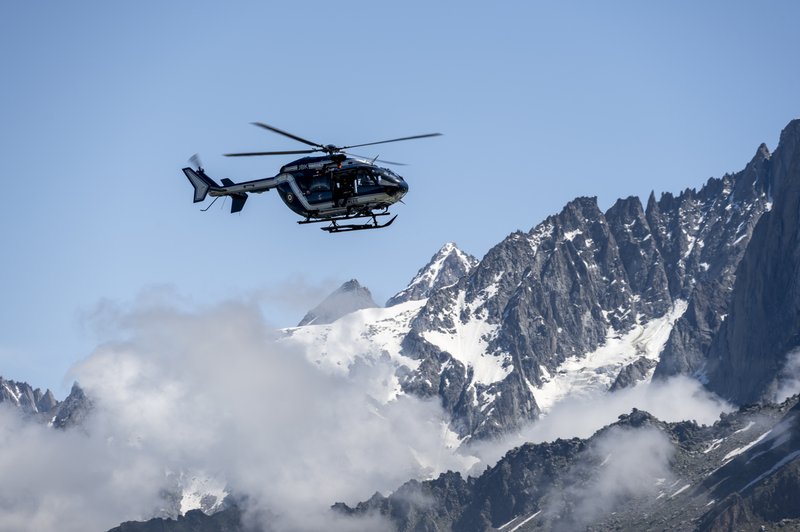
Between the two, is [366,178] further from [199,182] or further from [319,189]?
[199,182]

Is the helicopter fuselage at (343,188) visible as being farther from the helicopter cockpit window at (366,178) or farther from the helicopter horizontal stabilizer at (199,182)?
the helicopter horizontal stabilizer at (199,182)

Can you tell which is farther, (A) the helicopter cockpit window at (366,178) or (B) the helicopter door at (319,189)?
(B) the helicopter door at (319,189)

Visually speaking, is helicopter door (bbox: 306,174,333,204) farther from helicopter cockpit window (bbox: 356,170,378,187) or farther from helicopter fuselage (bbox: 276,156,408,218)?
helicopter cockpit window (bbox: 356,170,378,187)

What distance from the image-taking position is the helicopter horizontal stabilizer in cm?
17925

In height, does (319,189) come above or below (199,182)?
below

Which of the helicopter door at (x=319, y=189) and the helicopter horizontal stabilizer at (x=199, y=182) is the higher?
the helicopter horizontal stabilizer at (x=199, y=182)

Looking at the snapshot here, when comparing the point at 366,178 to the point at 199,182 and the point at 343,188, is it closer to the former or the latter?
the point at 343,188

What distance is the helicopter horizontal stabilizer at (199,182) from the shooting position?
179250 mm

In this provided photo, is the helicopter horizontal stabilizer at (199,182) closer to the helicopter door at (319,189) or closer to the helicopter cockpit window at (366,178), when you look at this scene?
the helicopter door at (319,189)

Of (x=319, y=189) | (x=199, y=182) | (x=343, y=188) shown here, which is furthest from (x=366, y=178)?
(x=199, y=182)

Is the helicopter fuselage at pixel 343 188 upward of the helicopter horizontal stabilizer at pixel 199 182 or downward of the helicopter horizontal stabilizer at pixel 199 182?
downward

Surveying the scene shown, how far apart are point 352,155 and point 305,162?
552cm

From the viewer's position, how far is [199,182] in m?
180

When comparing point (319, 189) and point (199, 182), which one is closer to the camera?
point (319, 189)
